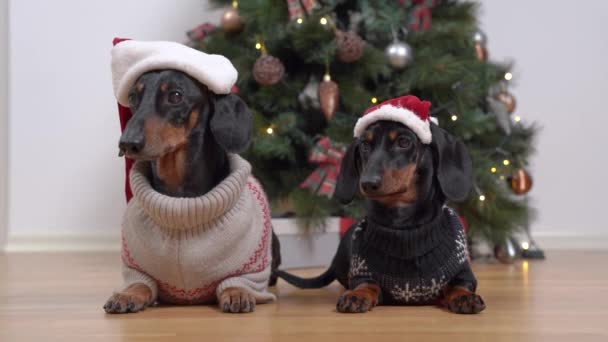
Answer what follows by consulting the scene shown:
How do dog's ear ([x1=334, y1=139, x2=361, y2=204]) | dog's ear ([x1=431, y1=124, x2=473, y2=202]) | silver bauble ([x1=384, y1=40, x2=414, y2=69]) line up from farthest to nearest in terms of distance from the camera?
silver bauble ([x1=384, y1=40, x2=414, y2=69]) < dog's ear ([x1=334, y1=139, x2=361, y2=204]) < dog's ear ([x1=431, y1=124, x2=473, y2=202])

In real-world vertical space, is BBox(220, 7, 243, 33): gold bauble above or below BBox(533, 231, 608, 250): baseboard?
above

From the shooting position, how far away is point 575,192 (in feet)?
13.9

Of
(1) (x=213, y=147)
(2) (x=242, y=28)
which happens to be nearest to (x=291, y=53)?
(2) (x=242, y=28)

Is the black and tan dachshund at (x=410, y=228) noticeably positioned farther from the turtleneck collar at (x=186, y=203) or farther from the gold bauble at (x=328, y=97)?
the gold bauble at (x=328, y=97)

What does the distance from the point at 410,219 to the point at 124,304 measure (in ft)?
2.41

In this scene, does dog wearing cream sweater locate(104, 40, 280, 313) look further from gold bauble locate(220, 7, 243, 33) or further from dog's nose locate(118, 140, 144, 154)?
gold bauble locate(220, 7, 243, 33)

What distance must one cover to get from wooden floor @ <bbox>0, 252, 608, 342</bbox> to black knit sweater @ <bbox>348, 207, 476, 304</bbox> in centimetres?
6

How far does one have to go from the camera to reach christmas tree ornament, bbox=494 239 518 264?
348 cm

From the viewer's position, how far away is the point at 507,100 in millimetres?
3732

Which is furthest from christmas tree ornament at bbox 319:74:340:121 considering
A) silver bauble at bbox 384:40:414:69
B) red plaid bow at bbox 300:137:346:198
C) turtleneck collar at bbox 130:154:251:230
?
turtleneck collar at bbox 130:154:251:230

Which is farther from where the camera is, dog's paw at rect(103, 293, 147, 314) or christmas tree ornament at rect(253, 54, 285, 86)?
christmas tree ornament at rect(253, 54, 285, 86)

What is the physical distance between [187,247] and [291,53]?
1527 millimetres

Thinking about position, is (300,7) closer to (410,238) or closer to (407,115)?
(407,115)

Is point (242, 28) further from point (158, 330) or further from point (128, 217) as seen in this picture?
point (158, 330)
